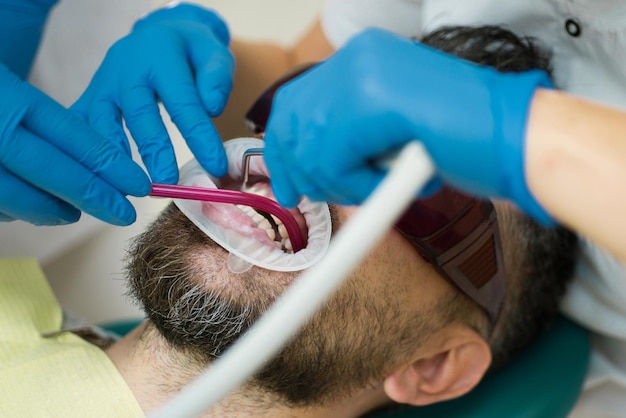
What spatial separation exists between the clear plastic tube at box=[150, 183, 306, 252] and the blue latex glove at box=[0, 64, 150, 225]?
0.05 m

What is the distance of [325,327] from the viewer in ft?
3.60

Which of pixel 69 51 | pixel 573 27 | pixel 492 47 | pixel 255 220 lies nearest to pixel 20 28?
pixel 69 51

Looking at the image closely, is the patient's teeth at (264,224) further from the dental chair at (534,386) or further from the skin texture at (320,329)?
the dental chair at (534,386)

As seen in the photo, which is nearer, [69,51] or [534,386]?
[534,386]

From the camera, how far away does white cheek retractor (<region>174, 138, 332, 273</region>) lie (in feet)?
3.42

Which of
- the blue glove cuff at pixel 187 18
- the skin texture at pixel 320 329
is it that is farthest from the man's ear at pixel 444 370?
the blue glove cuff at pixel 187 18

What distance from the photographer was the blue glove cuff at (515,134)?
2.16ft

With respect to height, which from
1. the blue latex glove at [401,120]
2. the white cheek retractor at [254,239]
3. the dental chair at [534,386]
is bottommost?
the dental chair at [534,386]

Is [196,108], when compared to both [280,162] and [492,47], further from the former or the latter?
[492,47]

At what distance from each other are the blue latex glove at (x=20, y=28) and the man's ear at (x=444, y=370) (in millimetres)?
1014

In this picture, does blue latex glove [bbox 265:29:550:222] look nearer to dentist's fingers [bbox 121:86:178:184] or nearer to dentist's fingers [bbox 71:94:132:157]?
dentist's fingers [bbox 121:86:178:184]

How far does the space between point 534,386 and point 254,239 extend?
723 mm

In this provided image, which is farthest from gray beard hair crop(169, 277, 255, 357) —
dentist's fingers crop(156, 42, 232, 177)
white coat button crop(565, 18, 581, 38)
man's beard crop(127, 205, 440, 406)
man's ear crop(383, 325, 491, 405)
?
white coat button crop(565, 18, 581, 38)

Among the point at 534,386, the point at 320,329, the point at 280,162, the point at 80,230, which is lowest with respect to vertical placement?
the point at 534,386
